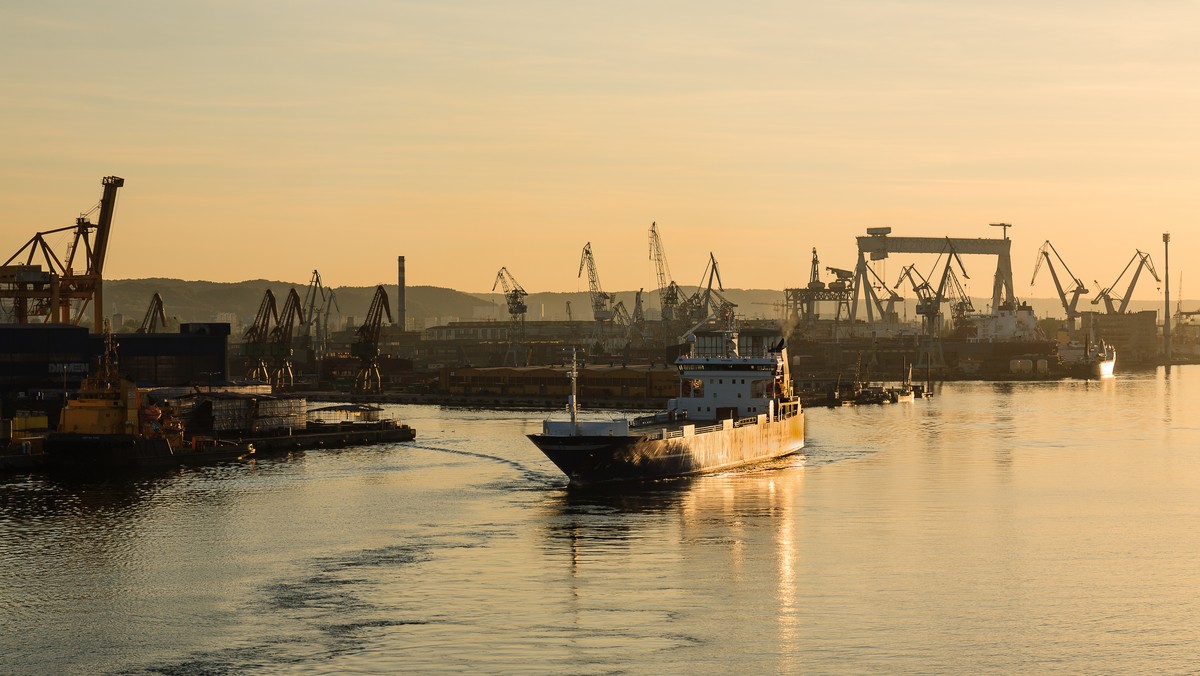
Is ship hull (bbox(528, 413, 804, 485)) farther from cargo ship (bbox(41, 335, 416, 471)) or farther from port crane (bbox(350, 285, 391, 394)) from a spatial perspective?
port crane (bbox(350, 285, 391, 394))

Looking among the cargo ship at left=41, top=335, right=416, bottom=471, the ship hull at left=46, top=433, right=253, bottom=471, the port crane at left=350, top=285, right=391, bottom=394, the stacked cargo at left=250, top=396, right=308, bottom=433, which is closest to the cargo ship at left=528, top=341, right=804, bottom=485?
the ship hull at left=46, top=433, right=253, bottom=471

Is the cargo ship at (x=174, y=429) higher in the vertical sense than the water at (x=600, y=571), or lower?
higher

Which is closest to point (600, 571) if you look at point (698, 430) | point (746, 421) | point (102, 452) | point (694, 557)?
point (694, 557)

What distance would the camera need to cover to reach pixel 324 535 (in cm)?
5184

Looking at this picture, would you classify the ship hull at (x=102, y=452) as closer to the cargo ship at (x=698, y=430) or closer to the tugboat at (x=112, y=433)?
the tugboat at (x=112, y=433)

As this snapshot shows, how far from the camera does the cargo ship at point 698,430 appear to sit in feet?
203

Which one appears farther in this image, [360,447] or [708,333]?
[360,447]

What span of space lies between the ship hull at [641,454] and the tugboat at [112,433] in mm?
26046

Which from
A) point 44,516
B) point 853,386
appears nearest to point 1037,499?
point 44,516

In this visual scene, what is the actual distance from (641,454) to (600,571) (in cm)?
1940

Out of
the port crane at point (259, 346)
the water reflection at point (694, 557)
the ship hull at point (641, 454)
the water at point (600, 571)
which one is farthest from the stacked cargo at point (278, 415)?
the port crane at point (259, 346)

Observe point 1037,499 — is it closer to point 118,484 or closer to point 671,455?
point 671,455

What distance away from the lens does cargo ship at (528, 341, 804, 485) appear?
203 feet

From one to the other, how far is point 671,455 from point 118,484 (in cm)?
2830
